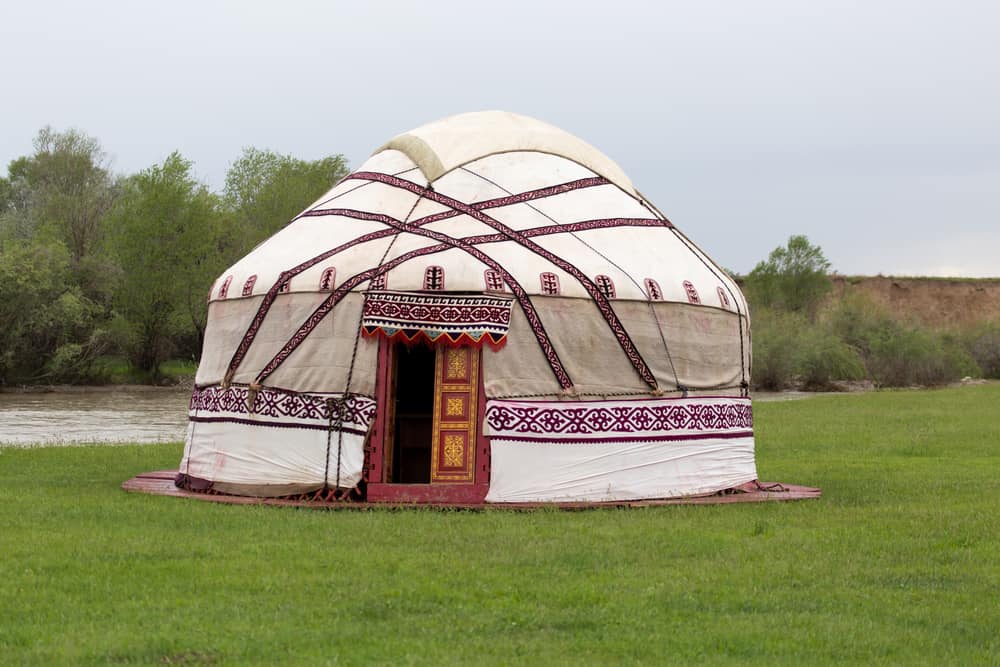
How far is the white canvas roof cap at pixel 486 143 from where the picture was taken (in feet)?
32.8

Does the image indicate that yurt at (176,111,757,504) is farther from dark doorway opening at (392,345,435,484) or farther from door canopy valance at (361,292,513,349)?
dark doorway opening at (392,345,435,484)

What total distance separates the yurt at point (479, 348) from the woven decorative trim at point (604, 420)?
0.5 inches

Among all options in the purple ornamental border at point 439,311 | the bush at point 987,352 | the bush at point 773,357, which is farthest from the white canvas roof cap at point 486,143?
the bush at point 987,352

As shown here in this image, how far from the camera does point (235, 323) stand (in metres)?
9.61

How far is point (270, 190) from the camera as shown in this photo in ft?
138

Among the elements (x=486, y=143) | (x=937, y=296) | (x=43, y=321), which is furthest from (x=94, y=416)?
(x=937, y=296)

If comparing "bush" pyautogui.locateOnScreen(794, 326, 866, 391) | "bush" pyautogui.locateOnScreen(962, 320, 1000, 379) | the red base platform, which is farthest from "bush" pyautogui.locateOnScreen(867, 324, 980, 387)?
the red base platform

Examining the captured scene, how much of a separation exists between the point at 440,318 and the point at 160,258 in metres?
28.7

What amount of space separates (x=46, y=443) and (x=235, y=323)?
7678 millimetres

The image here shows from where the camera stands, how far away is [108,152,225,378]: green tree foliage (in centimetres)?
3578

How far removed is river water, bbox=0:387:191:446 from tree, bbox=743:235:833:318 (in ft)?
91.2

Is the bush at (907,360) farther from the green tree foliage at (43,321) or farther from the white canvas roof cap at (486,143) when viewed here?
the white canvas roof cap at (486,143)

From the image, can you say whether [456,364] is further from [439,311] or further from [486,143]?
[486,143]

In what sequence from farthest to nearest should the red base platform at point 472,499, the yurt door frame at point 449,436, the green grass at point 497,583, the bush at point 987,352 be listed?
the bush at point 987,352 < the yurt door frame at point 449,436 < the red base platform at point 472,499 < the green grass at point 497,583
